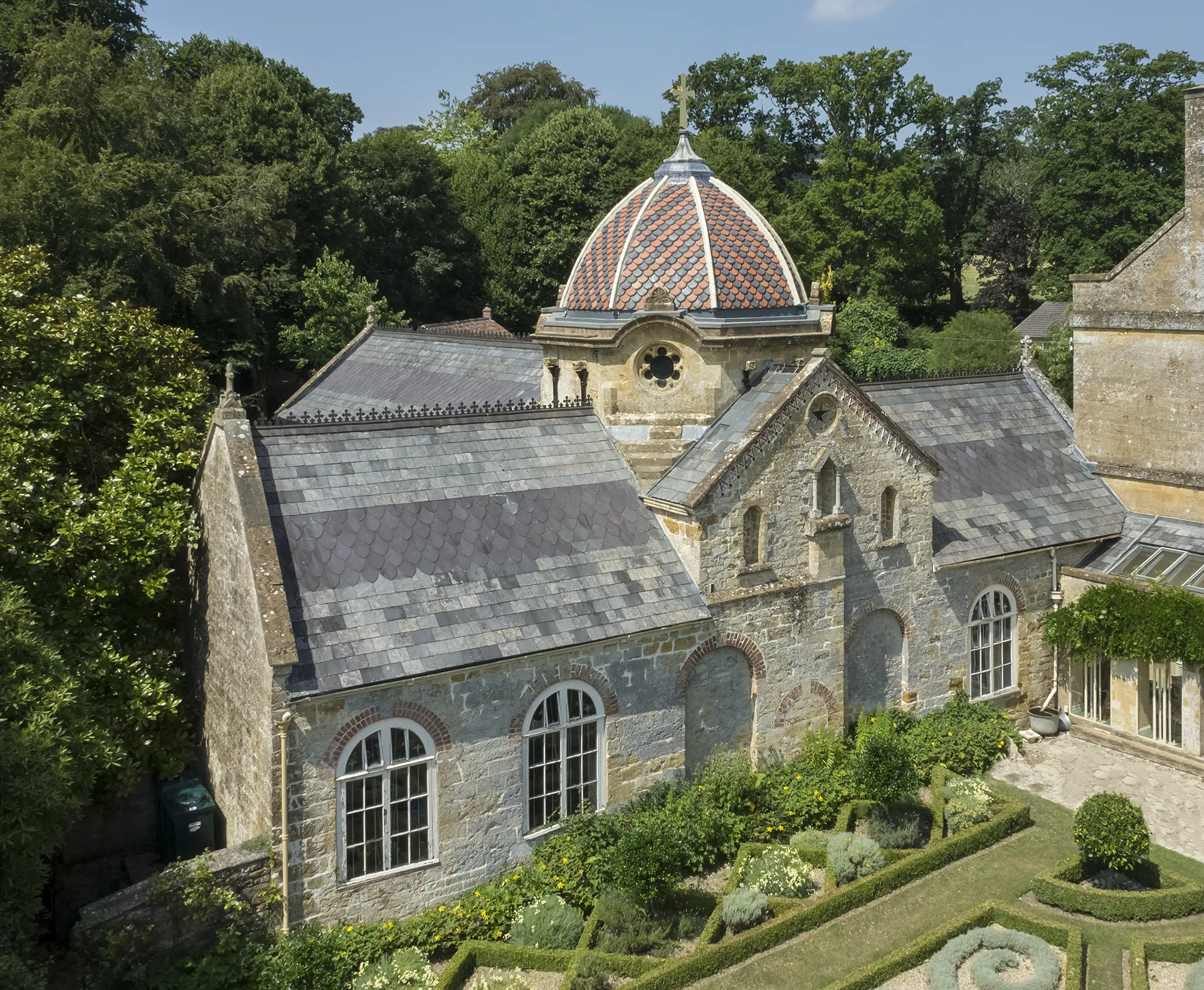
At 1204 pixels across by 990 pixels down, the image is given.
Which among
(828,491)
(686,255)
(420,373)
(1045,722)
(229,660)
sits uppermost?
(686,255)

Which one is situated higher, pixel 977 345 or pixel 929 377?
pixel 977 345

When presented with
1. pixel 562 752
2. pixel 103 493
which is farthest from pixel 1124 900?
pixel 103 493

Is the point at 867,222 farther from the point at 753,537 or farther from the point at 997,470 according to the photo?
the point at 753,537

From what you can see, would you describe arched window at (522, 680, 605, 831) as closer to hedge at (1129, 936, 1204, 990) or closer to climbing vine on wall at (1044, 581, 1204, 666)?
hedge at (1129, 936, 1204, 990)

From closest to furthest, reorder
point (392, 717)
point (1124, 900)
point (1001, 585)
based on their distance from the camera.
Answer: point (392, 717) < point (1124, 900) < point (1001, 585)

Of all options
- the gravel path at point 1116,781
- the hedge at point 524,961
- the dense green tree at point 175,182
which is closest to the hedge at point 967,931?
the hedge at point 524,961

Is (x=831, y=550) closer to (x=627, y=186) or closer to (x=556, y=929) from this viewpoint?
(x=556, y=929)

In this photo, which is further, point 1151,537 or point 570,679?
point 1151,537

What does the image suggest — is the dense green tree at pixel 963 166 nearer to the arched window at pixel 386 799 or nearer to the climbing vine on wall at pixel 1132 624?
the climbing vine on wall at pixel 1132 624

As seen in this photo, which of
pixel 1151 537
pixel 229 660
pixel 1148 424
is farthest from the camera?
pixel 1148 424

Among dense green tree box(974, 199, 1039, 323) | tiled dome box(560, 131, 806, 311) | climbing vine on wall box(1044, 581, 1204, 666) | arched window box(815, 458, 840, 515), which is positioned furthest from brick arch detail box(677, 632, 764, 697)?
dense green tree box(974, 199, 1039, 323)
